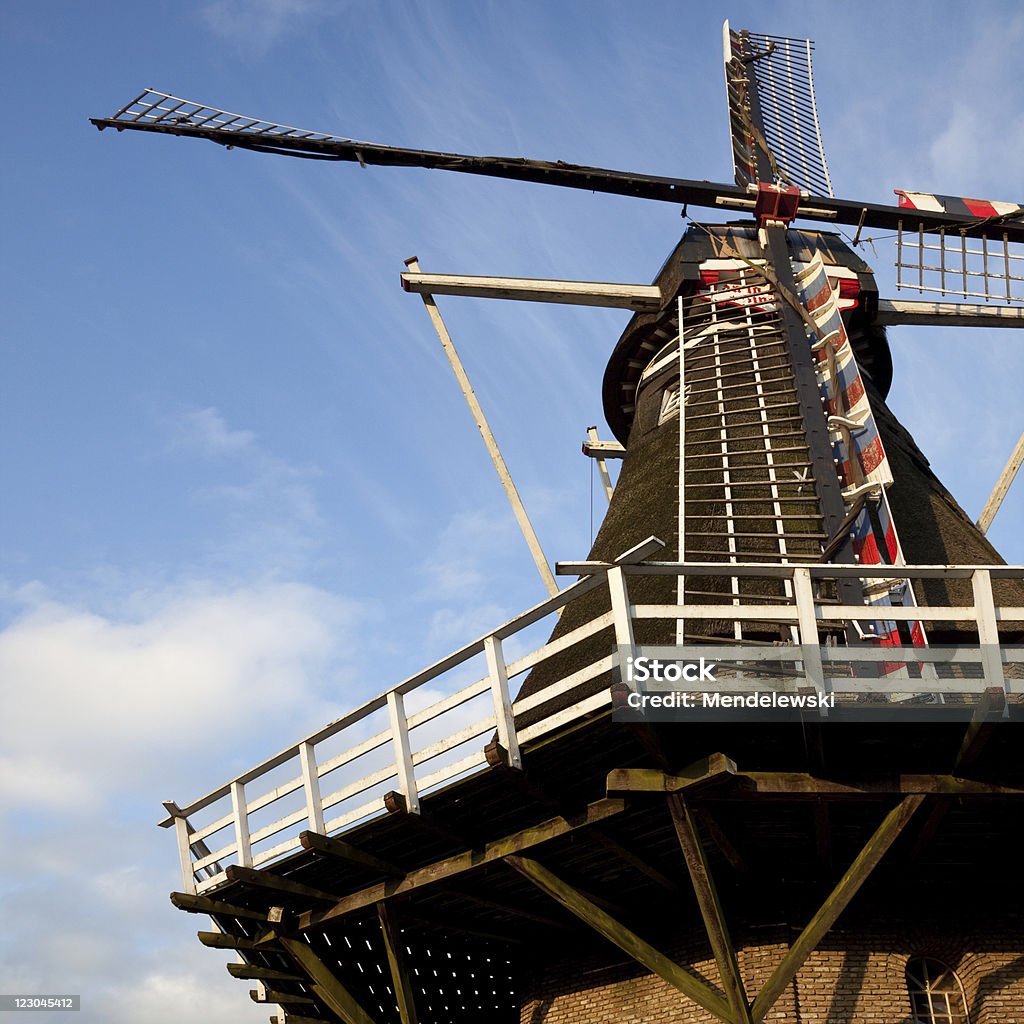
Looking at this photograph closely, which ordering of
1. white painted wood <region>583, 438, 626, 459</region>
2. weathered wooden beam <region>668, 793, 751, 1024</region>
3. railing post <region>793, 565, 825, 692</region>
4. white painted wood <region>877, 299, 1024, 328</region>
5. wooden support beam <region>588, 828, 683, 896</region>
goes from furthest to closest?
white painted wood <region>583, 438, 626, 459</region> < white painted wood <region>877, 299, 1024, 328</region> < wooden support beam <region>588, 828, 683, 896</region> < weathered wooden beam <region>668, 793, 751, 1024</region> < railing post <region>793, 565, 825, 692</region>

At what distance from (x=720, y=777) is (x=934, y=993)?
314cm

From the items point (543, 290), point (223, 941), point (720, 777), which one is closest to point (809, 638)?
point (720, 777)

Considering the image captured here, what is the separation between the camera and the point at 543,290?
14055 millimetres

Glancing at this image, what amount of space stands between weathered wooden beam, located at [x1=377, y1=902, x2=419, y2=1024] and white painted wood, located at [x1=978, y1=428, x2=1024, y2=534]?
7121 millimetres

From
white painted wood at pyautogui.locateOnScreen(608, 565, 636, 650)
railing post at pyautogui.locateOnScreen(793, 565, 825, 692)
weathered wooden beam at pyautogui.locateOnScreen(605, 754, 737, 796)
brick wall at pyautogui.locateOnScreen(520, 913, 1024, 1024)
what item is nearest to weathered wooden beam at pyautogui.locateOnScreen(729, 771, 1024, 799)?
weathered wooden beam at pyautogui.locateOnScreen(605, 754, 737, 796)

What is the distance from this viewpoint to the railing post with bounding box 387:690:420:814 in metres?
8.83

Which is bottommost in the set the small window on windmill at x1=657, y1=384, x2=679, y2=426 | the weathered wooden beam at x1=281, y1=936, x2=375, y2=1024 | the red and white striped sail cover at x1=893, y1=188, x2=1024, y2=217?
the weathered wooden beam at x1=281, y1=936, x2=375, y2=1024

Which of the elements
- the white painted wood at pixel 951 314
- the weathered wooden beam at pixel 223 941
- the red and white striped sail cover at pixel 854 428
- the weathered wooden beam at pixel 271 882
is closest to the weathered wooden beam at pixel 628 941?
the weathered wooden beam at pixel 271 882

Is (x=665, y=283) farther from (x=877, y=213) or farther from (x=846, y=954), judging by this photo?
(x=846, y=954)

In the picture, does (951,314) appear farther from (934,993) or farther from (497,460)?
(934,993)

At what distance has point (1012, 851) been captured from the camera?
9383 millimetres

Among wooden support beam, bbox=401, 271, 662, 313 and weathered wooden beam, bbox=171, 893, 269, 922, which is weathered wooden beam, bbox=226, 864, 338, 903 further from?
wooden support beam, bbox=401, 271, 662, 313

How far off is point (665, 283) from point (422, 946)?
735 centimetres

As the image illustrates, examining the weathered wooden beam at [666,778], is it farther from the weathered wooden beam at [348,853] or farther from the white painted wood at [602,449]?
the white painted wood at [602,449]
